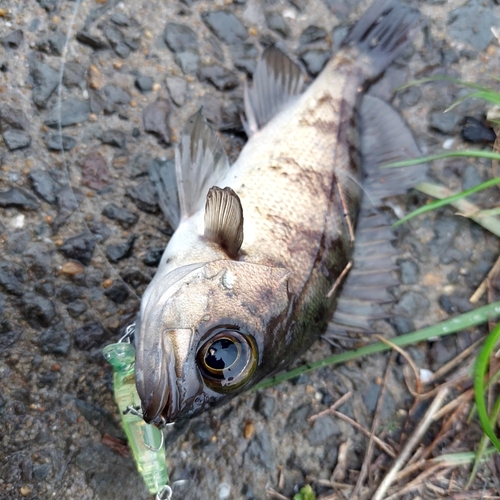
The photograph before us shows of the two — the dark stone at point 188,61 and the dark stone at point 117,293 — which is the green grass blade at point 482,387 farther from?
the dark stone at point 188,61

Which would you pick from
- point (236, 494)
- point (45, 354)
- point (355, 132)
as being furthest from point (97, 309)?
point (355, 132)

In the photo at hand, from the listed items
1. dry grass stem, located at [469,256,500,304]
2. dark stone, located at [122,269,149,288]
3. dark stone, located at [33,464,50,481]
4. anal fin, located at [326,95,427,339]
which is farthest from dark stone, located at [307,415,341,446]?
dark stone, located at [33,464,50,481]

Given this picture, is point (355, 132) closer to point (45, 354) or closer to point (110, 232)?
point (110, 232)

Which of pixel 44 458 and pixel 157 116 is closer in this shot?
pixel 44 458

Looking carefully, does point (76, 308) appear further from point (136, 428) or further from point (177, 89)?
point (177, 89)

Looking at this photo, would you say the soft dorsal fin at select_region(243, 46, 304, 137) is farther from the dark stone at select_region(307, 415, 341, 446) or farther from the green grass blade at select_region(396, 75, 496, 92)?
the dark stone at select_region(307, 415, 341, 446)

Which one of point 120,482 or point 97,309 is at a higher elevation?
point 97,309

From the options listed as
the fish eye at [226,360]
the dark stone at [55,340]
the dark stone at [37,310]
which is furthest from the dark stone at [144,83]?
the fish eye at [226,360]
